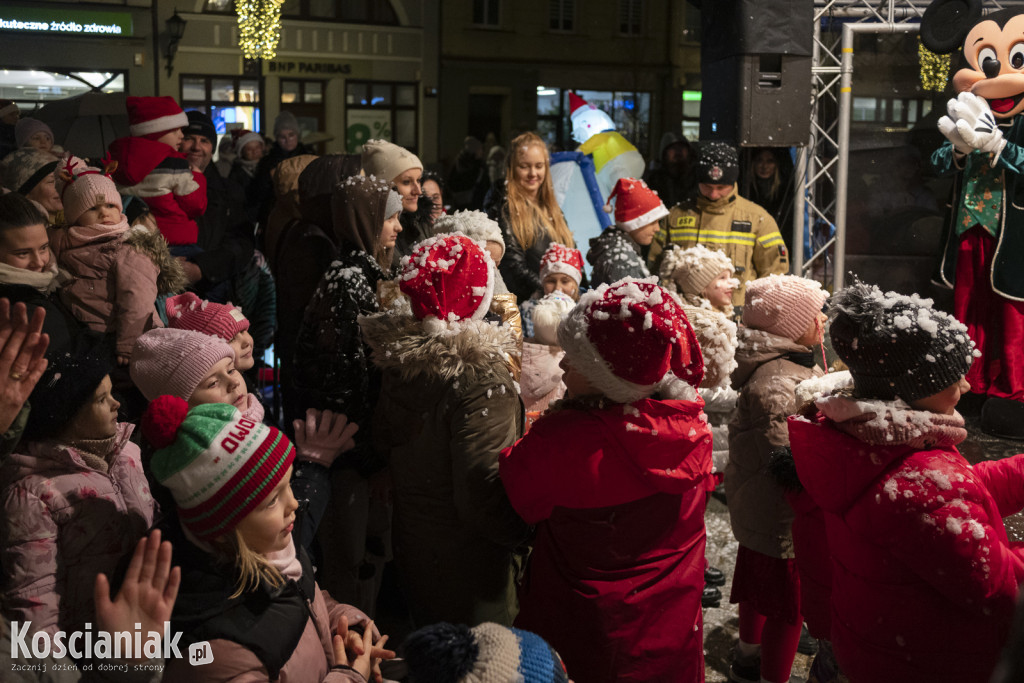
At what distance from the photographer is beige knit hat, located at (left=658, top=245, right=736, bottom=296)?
4133 millimetres

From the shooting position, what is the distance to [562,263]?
403cm

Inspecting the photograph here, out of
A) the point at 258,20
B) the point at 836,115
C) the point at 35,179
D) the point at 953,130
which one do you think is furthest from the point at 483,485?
the point at 258,20

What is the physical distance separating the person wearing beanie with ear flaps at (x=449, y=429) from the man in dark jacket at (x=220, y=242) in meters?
2.61

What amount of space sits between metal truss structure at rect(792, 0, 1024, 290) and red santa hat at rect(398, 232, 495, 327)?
4438mm

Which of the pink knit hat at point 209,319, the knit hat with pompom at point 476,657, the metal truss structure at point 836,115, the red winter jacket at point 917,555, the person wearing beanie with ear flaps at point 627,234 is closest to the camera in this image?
the knit hat with pompom at point 476,657

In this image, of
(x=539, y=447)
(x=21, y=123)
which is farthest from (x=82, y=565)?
(x=21, y=123)

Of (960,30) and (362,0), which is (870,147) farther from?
(362,0)

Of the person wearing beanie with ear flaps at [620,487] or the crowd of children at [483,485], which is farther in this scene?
the person wearing beanie with ear flaps at [620,487]

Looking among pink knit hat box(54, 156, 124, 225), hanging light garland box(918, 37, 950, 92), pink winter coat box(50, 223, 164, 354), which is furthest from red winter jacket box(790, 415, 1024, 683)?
hanging light garland box(918, 37, 950, 92)

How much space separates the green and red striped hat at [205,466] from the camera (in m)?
1.85

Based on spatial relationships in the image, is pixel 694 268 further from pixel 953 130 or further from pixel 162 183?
pixel 162 183

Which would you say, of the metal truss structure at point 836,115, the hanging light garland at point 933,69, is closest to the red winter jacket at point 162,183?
the metal truss structure at point 836,115

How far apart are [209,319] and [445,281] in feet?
2.94

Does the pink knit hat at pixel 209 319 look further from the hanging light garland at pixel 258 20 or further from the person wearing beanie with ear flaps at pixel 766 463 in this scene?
the hanging light garland at pixel 258 20
